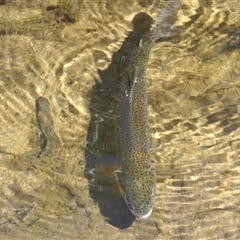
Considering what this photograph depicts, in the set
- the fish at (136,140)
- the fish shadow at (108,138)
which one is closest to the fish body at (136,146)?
the fish at (136,140)

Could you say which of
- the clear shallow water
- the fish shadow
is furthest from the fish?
the clear shallow water

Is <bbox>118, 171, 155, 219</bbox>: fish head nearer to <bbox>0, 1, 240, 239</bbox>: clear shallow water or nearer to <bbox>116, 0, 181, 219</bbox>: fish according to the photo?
<bbox>116, 0, 181, 219</bbox>: fish

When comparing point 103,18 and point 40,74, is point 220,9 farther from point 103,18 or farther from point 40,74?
point 40,74

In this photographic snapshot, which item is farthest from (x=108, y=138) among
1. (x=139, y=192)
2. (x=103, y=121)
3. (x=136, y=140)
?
(x=139, y=192)

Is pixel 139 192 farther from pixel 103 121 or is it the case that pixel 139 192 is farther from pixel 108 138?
pixel 103 121

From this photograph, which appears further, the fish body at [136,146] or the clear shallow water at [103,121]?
the clear shallow water at [103,121]

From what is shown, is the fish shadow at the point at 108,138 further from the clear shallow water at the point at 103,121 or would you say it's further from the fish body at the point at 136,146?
the fish body at the point at 136,146
